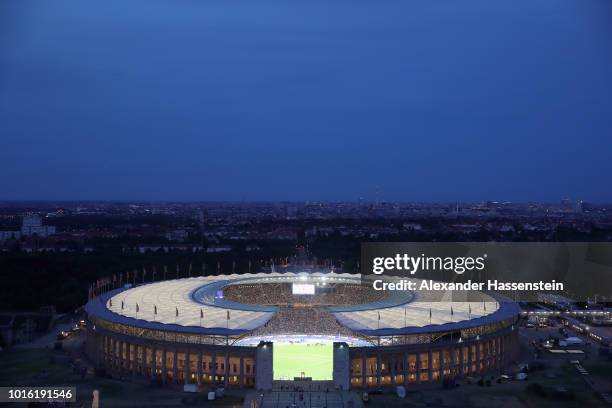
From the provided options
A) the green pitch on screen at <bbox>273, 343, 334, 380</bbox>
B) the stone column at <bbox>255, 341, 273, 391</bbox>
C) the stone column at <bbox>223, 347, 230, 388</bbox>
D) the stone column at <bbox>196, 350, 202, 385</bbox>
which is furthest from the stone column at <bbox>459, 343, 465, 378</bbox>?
the stone column at <bbox>196, 350, 202, 385</bbox>

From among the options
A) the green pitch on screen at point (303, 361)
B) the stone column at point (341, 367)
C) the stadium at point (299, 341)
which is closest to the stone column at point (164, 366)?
the stadium at point (299, 341)

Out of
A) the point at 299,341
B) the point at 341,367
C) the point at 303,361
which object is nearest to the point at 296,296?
the point at 299,341

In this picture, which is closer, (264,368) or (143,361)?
(264,368)

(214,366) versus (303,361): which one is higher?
(214,366)

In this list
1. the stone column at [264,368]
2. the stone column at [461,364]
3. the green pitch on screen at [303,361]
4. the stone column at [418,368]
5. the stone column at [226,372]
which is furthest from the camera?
the stone column at [461,364]

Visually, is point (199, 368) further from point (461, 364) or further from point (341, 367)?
point (461, 364)

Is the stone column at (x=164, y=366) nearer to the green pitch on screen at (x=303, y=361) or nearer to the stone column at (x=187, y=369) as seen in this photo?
the stone column at (x=187, y=369)

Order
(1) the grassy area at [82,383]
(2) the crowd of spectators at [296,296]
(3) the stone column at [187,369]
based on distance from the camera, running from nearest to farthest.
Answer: (1) the grassy area at [82,383] < (3) the stone column at [187,369] < (2) the crowd of spectators at [296,296]
